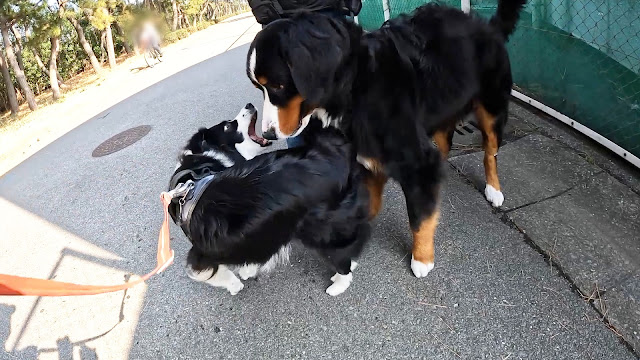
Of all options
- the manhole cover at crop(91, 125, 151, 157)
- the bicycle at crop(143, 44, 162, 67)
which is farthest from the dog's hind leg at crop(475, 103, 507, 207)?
the bicycle at crop(143, 44, 162, 67)

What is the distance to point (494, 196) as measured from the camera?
2.82 metres

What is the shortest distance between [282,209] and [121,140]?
16.2ft

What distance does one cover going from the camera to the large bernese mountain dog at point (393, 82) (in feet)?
6.44

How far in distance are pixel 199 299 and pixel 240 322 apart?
16.1 inches

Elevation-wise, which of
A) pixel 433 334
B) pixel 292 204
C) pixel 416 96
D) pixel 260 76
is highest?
pixel 260 76

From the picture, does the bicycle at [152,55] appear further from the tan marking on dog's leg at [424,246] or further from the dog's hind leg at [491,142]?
the tan marking on dog's leg at [424,246]

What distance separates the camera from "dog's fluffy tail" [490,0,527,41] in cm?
264

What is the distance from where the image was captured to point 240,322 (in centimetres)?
248

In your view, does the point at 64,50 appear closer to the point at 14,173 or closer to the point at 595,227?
the point at 14,173

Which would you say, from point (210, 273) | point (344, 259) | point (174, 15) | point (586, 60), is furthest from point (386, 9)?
point (174, 15)

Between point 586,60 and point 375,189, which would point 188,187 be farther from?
point 586,60

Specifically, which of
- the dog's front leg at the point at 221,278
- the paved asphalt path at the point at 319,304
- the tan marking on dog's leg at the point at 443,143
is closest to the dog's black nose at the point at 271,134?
the dog's front leg at the point at 221,278

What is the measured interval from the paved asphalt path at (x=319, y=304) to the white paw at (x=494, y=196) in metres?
0.08

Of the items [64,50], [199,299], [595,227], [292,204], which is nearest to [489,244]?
[595,227]
